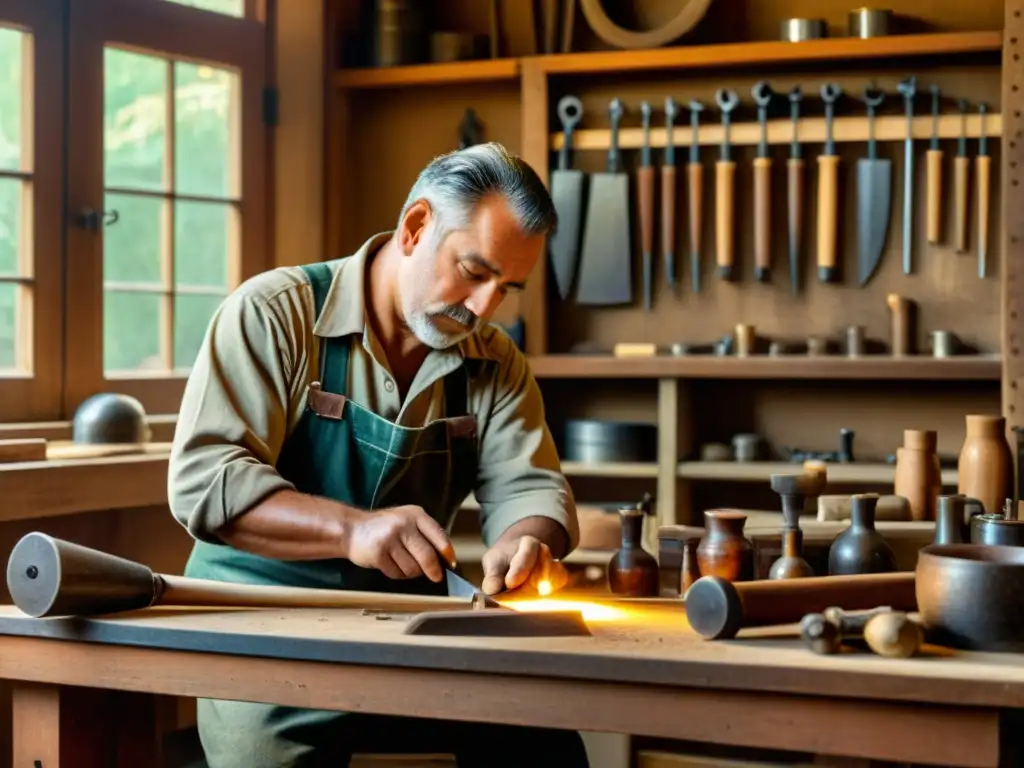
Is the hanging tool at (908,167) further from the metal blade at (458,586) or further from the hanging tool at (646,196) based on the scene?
the metal blade at (458,586)

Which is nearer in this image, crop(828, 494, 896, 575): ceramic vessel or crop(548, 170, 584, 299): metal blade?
crop(828, 494, 896, 575): ceramic vessel

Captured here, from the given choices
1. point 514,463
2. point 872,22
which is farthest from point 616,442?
point 514,463

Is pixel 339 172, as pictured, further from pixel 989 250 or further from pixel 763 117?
pixel 989 250

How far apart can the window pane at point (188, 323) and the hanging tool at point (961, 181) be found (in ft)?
8.25

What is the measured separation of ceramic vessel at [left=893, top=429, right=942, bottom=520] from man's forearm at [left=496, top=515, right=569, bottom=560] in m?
0.98

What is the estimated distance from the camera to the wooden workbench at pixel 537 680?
1.80m

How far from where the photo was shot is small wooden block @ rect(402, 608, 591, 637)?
6.77 ft

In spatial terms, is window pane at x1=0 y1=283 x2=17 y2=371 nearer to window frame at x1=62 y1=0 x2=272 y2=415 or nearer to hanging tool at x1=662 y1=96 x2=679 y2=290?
window frame at x1=62 y1=0 x2=272 y2=415

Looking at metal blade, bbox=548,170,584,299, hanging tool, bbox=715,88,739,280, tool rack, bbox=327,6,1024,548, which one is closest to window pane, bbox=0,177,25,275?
tool rack, bbox=327,6,1024,548

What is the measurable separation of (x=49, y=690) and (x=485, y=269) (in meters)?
1.11

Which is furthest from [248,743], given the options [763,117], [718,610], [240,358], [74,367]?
[763,117]

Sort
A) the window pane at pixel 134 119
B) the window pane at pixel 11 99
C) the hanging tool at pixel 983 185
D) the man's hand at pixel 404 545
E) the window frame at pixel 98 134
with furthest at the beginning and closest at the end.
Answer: the hanging tool at pixel 983 185 → the window pane at pixel 134 119 → the window frame at pixel 98 134 → the window pane at pixel 11 99 → the man's hand at pixel 404 545

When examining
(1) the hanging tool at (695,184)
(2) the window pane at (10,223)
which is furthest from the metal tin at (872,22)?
(2) the window pane at (10,223)

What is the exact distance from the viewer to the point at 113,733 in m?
2.28
